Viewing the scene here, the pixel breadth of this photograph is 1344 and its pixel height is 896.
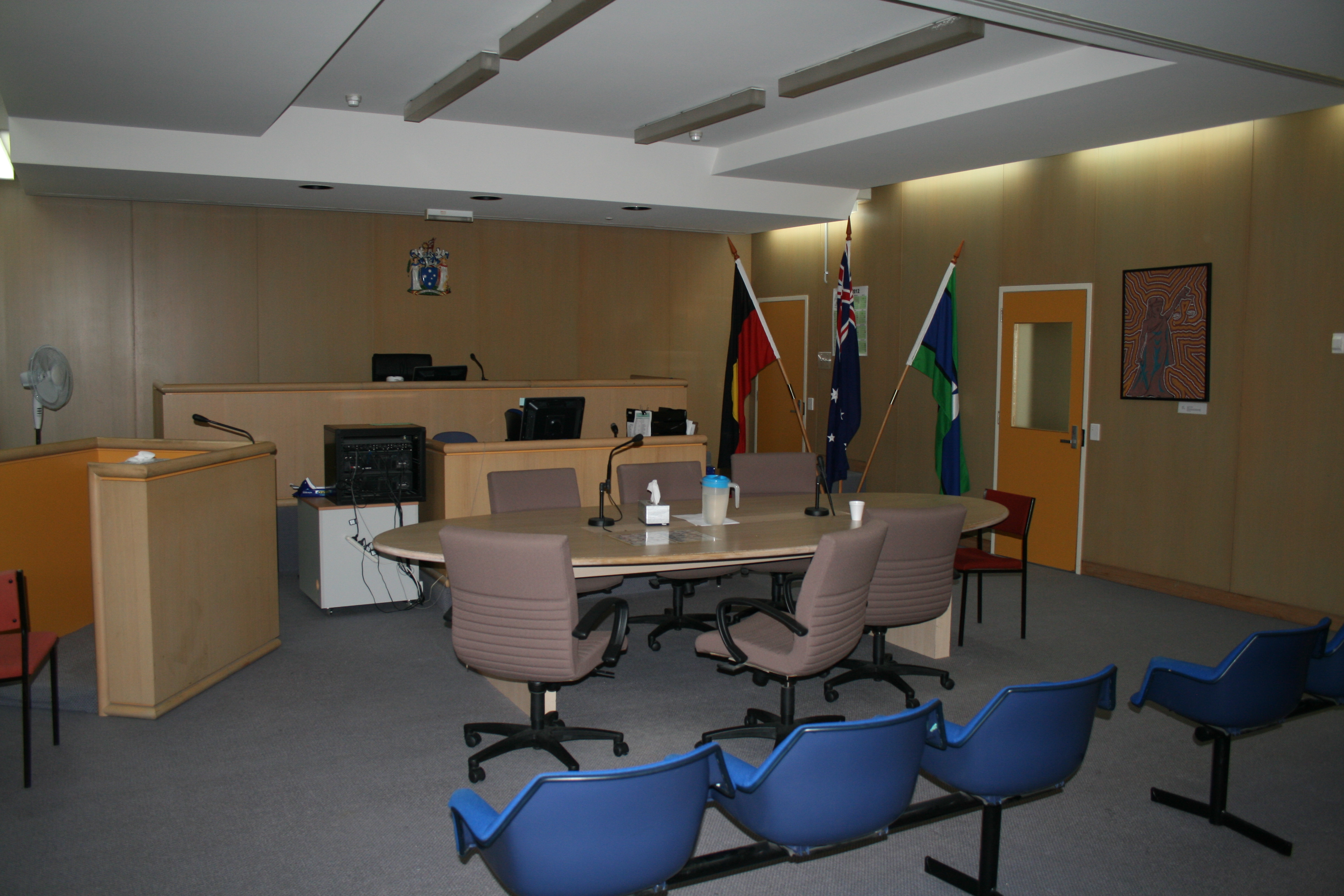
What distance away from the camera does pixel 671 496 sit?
5.28 meters

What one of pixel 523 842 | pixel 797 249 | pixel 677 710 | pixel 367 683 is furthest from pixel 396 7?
pixel 797 249

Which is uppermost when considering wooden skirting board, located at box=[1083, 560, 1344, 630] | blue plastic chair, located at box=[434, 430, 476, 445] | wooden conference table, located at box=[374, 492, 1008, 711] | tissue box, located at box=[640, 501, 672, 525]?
blue plastic chair, located at box=[434, 430, 476, 445]

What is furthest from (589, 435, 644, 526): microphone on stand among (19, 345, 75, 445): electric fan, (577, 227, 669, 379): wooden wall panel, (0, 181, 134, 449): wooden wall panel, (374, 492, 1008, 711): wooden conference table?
(0, 181, 134, 449): wooden wall panel

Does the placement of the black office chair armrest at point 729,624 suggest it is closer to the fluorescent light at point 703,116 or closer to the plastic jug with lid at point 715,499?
the plastic jug with lid at point 715,499

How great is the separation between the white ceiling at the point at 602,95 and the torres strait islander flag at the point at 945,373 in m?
1.10

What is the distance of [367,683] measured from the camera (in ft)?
15.0

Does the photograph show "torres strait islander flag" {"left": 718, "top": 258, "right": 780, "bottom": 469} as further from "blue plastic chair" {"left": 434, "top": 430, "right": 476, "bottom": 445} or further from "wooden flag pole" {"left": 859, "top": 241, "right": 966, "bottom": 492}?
"blue plastic chair" {"left": 434, "top": 430, "right": 476, "bottom": 445}

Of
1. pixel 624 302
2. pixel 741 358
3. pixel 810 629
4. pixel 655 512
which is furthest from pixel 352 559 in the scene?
pixel 624 302

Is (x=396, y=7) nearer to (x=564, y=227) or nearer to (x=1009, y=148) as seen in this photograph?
(x=1009, y=148)

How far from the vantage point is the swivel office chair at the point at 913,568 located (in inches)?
157

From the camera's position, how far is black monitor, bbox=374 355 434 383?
26.7 ft

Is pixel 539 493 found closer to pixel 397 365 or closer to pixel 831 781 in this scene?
pixel 831 781

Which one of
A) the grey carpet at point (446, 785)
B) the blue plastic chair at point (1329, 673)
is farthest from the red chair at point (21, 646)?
the blue plastic chair at point (1329, 673)

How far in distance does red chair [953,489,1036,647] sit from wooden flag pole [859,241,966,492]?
6.09 feet
